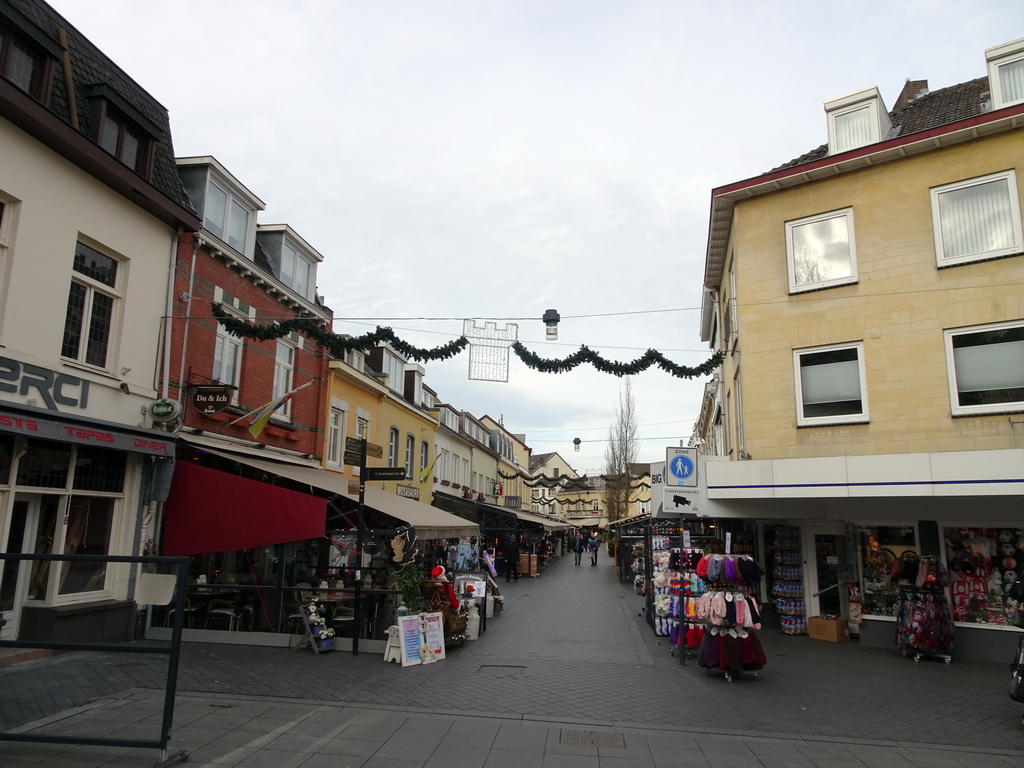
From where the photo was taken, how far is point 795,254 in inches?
539

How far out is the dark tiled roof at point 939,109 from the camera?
13.4m

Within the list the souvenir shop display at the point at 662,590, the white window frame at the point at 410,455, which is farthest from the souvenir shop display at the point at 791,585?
the white window frame at the point at 410,455

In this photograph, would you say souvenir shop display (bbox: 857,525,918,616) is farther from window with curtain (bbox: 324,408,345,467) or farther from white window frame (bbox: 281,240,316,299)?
white window frame (bbox: 281,240,316,299)

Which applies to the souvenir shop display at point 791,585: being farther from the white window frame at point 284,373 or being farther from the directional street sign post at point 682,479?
the white window frame at point 284,373

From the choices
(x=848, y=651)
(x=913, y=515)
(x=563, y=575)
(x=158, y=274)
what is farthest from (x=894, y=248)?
(x=563, y=575)

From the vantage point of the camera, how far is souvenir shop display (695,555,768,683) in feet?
31.1

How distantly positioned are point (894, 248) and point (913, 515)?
482cm

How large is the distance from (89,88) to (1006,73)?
50.7 ft

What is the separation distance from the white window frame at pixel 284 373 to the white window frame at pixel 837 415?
11.0 m

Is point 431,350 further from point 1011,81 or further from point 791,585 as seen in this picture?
point 1011,81

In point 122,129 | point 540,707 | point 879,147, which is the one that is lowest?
point 540,707

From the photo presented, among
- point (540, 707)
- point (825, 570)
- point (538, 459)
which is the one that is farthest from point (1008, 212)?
point (538, 459)

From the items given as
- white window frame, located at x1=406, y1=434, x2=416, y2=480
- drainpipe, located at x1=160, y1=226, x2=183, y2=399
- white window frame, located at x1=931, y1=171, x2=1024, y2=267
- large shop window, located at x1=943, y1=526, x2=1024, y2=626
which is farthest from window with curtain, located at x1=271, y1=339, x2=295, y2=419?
large shop window, located at x1=943, y1=526, x2=1024, y2=626

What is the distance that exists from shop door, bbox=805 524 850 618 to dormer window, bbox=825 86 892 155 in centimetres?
751
